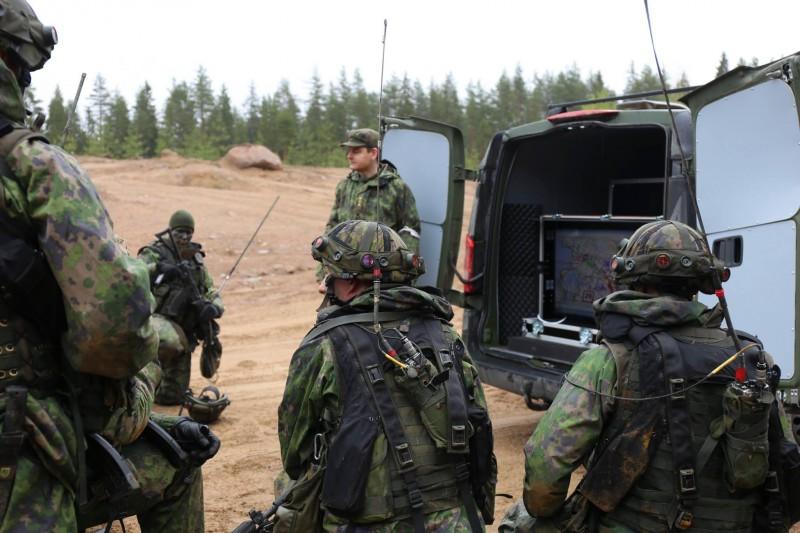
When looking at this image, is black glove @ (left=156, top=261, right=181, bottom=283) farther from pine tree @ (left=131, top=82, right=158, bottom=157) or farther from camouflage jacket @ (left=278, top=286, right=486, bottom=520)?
pine tree @ (left=131, top=82, right=158, bottom=157)

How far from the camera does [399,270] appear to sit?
346 cm

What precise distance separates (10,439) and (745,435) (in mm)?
2222

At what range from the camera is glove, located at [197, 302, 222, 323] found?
7223 mm

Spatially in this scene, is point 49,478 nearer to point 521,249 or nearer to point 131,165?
point 521,249

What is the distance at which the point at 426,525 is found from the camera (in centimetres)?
311

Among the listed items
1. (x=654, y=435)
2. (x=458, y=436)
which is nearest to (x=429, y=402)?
(x=458, y=436)

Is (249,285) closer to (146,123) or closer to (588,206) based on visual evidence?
(588,206)

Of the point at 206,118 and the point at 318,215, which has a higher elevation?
the point at 206,118

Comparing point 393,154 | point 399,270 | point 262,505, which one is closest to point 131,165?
point 393,154

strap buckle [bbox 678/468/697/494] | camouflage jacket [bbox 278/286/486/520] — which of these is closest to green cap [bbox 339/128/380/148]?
camouflage jacket [bbox 278/286/486/520]

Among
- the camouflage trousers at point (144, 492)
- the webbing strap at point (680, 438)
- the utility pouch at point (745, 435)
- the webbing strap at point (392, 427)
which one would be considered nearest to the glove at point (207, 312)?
the camouflage trousers at point (144, 492)

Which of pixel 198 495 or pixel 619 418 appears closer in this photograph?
pixel 619 418

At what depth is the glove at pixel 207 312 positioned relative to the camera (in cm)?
722

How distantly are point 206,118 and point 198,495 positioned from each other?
175 feet
